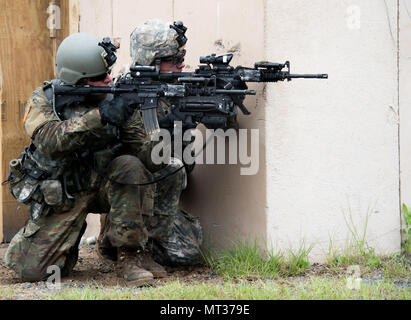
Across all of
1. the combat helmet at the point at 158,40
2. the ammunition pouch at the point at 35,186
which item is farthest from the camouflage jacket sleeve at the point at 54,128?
the combat helmet at the point at 158,40

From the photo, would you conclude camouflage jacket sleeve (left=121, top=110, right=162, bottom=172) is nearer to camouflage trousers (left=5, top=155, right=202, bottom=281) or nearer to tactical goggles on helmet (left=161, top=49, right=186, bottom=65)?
camouflage trousers (left=5, top=155, right=202, bottom=281)

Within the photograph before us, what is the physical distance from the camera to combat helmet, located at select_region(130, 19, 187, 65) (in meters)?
4.69

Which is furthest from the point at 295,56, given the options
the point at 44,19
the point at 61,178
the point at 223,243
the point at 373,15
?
the point at 44,19

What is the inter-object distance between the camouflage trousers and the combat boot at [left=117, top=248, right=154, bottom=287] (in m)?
0.07

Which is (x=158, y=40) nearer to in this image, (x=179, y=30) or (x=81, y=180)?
(x=179, y=30)

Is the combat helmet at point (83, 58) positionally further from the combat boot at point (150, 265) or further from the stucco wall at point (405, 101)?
the stucco wall at point (405, 101)

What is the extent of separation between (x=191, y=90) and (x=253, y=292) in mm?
1402

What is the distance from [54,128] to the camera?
429 centimetres

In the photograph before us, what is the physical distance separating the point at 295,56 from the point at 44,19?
2.72 m

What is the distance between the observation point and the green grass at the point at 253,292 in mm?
3635

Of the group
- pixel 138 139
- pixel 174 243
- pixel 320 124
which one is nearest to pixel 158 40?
pixel 138 139

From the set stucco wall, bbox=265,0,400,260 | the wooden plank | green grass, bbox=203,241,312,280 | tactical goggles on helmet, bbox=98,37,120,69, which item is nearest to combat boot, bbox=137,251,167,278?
green grass, bbox=203,241,312,280

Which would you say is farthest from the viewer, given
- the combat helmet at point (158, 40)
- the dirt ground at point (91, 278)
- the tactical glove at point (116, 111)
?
the combat helmet at point (158, 40)

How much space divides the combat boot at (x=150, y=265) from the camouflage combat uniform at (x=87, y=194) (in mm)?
78
